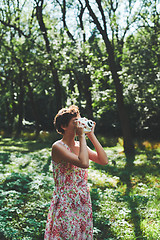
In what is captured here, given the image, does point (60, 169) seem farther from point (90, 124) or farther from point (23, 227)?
point (23, 227)

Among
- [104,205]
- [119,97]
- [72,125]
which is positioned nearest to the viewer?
[72,125]

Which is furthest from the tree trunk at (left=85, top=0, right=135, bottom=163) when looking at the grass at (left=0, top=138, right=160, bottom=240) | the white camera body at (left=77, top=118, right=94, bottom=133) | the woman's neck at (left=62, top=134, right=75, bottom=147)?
the white camera body at (left=77, top=118, right=94, bottom=133)

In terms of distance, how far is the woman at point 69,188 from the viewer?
2555 mm

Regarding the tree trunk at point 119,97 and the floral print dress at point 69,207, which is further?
the tree trunk at point 119,97

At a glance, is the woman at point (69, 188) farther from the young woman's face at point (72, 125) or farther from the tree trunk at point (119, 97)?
the tree trunk at point (119, 97)

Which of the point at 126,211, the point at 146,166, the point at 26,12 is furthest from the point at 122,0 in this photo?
the point at 126,211

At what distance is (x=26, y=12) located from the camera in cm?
2370

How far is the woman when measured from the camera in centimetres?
255

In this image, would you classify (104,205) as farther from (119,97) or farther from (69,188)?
(119,97)

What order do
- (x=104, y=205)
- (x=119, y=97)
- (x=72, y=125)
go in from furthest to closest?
(x=119, y=97) < (x=104, y=205) < (x=72, y=125)

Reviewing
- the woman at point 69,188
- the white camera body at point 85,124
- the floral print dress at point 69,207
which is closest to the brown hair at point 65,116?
the woman at point 69,188

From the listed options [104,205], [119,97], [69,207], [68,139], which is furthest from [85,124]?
[119,97]

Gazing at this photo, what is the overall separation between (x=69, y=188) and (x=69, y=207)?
0.19 m

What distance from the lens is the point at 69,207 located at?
2.61m
